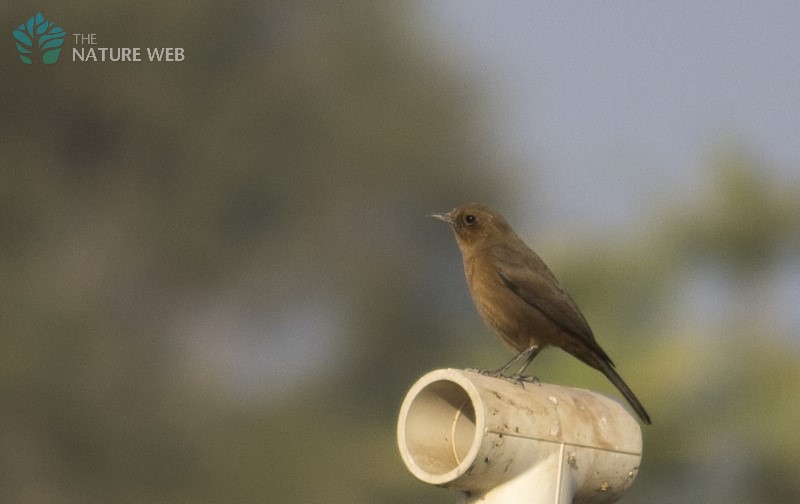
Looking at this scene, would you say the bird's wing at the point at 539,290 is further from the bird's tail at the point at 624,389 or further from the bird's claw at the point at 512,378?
the bird's claw at the point at 512,378

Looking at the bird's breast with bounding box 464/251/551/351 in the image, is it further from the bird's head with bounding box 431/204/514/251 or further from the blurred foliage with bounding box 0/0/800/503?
the blurred foliage with bounding box 0/0/800/503

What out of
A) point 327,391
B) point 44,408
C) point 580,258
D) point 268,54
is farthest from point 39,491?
point 580,258

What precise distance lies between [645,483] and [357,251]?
2390 centimetres

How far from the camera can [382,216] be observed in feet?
136

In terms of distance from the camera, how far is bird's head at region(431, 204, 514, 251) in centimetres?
958

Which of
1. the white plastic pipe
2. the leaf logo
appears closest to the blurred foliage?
the leaf logo

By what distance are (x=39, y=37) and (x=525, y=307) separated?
2730 cm

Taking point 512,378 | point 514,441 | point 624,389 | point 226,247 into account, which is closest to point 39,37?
point 226,247

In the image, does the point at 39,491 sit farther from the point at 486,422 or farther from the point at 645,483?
the point at 486,422

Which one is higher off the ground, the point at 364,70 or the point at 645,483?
the point at 364,70

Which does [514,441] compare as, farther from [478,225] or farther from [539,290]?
[478,225]

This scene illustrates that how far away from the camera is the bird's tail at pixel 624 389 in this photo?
8422mm

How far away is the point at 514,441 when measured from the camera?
6.16 m

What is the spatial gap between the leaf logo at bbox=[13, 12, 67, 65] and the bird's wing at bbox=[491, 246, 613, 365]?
1042 inches
